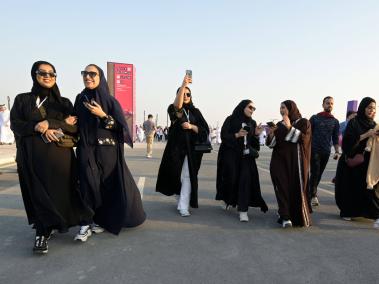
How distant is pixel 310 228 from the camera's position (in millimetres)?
4445

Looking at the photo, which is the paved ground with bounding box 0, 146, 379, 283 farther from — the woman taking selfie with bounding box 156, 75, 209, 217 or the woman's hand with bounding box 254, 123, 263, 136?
the woman's hand with bounding box 254, 123, 263, 136

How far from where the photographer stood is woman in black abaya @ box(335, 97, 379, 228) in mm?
4777

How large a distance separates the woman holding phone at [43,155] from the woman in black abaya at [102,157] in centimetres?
19

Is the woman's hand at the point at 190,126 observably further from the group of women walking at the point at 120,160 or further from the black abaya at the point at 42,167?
the black abaya at the point at 42,167

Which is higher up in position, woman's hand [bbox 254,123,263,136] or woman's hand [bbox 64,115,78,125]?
woman's hand [bbox 64,115,78,125]

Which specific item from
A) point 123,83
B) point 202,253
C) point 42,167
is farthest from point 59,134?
point 123,83

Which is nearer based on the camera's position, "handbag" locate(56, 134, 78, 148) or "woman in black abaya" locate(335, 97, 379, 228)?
"handbag" locate(56, 134, 78, 148)

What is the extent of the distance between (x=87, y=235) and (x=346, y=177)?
11.9 feet

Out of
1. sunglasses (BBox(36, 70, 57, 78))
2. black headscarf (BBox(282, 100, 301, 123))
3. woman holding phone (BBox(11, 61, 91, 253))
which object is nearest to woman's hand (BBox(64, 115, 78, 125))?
woman holding phone (BBox(11, 61, 91, 253))

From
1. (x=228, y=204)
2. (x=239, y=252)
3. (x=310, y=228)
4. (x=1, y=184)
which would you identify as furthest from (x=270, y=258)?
(x=1, y=184)

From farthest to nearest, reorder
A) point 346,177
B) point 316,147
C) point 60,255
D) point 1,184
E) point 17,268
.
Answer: point 1,184 → point 316,147 → point 346,177 → point 60,255 → point 17,268

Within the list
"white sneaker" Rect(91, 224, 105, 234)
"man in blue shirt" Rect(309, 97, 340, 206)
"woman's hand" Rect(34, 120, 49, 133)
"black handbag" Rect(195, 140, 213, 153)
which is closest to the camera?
"woman's hand" Rect(34, 120, 49, 133)

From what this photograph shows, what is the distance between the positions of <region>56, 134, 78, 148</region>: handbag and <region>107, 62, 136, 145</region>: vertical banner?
2311 centimetres

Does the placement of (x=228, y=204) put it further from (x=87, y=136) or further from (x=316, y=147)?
(x=87, y=136)
